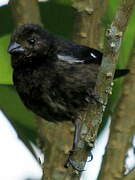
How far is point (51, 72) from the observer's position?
4574 mm

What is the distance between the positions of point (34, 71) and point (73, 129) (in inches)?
19.1

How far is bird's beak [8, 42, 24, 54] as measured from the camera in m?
4.58

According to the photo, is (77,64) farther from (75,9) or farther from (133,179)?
(133,179)

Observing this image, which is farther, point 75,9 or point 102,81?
point 75,9

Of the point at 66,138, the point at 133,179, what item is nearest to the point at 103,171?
the point at 133,179

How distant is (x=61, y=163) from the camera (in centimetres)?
448

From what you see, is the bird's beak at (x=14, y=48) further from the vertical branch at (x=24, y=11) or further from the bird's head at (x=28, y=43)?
the vertical branch at (x=24, y=11)

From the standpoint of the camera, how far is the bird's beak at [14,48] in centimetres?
458

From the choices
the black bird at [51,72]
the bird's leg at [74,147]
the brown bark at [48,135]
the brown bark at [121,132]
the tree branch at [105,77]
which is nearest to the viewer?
the tree branch at [105,77]

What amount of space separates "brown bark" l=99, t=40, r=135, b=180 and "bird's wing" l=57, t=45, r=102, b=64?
15.1 inches

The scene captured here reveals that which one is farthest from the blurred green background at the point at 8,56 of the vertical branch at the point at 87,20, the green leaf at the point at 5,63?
the vertical branch at the point at 87,20

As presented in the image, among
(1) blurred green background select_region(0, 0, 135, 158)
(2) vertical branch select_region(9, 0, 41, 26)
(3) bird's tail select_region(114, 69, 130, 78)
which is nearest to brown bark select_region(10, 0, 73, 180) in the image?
(2) vertical branch select_region(9, 0, 41, 26)

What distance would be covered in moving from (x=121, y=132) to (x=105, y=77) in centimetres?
63

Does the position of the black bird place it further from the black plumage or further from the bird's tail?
the bird's tail
